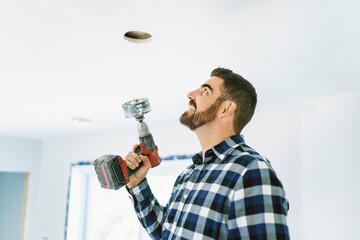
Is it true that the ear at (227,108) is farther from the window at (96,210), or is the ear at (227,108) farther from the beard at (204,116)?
the window at (96,210)

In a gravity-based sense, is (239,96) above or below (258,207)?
above

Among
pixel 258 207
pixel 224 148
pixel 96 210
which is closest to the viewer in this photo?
pixel 258 207

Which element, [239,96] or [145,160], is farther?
[145,160]

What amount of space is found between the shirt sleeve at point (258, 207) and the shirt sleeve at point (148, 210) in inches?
17.4

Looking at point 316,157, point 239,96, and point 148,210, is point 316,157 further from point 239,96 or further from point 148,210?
point 148,210

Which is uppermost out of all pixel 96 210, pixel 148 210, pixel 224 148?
pixel 224 148

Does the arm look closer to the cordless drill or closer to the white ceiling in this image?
the cordless drill

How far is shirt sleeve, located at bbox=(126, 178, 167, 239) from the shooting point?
1.16 metres

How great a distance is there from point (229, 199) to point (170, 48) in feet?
2.58

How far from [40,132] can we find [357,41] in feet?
11.2

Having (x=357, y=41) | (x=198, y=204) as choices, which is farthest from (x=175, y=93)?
(x=198, y=204)

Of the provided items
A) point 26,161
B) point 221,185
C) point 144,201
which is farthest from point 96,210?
point 221,185

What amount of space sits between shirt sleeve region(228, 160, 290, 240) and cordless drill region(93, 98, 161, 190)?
46 centimetres

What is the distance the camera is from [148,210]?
45.9 inches
